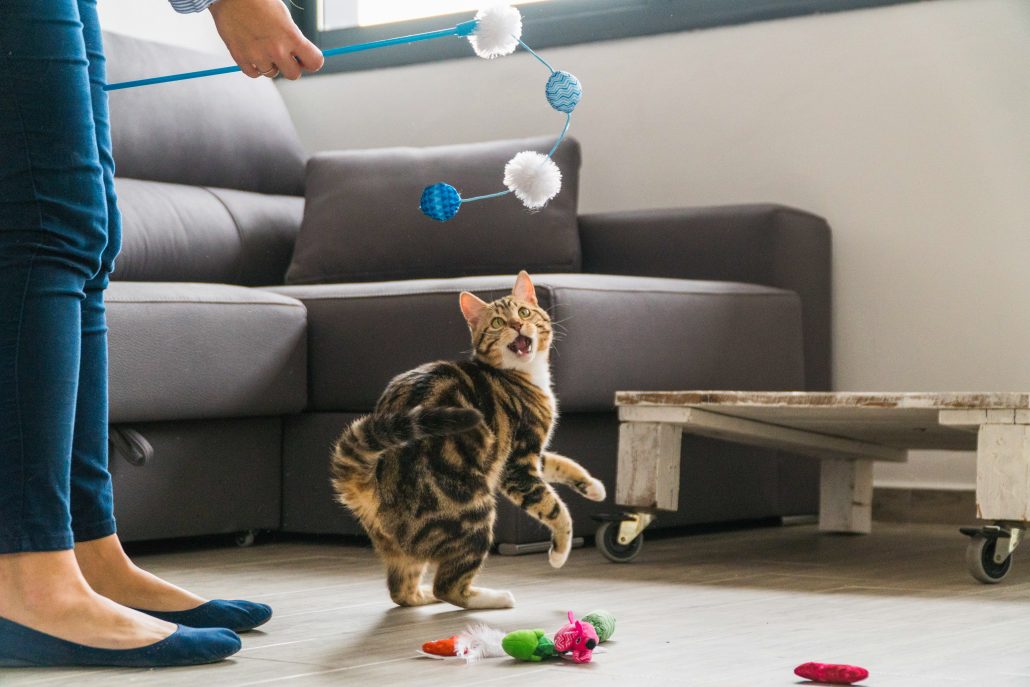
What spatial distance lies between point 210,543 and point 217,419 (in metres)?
0.27

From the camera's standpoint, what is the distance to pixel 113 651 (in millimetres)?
1271

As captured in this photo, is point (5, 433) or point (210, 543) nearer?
point (5, 433)

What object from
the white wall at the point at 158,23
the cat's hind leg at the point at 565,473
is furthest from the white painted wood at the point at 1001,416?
the white wall at the point at 158,23

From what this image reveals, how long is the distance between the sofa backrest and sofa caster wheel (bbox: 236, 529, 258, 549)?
680 millimetres

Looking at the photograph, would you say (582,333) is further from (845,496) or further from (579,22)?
→ (579,22)

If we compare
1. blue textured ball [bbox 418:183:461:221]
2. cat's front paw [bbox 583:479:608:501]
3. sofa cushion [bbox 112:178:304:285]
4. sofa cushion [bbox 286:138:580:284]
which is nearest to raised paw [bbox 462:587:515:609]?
cat's front paw [bbox 583:479:608:501]

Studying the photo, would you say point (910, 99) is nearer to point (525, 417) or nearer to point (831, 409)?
point (831, 409)

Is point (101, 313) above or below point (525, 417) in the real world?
above

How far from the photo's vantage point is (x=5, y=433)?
121 centimetres

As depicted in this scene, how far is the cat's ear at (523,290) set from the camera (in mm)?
1999

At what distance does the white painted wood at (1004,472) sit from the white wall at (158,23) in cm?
243

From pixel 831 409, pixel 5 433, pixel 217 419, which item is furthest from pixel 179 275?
→ pixel 5 433

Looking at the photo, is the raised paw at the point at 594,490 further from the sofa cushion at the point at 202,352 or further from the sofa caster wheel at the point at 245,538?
the sofa caster wheel at the point at 245,538

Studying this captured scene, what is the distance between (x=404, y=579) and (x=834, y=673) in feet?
2.19
